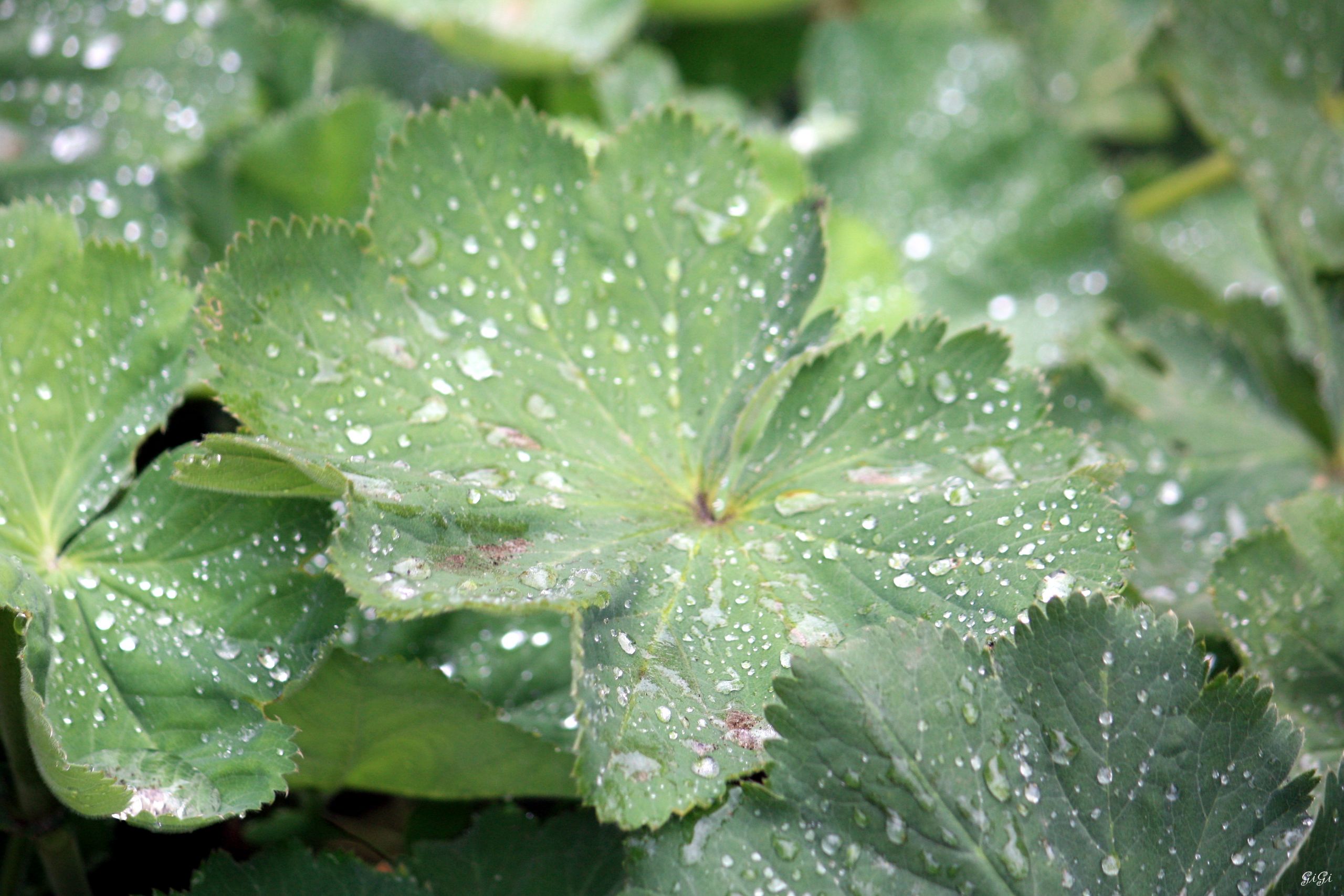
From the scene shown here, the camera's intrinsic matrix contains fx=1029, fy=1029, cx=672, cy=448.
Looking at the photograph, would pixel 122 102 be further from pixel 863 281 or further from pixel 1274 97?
pixel 1274 97

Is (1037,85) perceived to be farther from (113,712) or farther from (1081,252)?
(113,712)

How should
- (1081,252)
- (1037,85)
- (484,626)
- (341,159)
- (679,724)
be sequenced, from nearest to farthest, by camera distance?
(679,724) < (484,626) < (341,159) < (1081,252) < (1037,85)

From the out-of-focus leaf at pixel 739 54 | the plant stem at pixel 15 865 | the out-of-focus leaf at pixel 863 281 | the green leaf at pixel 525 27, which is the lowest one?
the plant stem at pixel 15 865

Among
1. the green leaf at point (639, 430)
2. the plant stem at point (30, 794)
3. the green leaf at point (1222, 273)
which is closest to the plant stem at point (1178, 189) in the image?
the green leaf at point (1222, 273)

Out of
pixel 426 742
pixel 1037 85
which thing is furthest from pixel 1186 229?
pixel 426 742

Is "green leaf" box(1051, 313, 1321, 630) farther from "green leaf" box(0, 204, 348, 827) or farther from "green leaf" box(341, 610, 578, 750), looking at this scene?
"green leaf" box(0, 204, 348, 827)

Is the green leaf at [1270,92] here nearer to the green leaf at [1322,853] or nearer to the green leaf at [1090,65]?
the green leaf at [1090,65]
